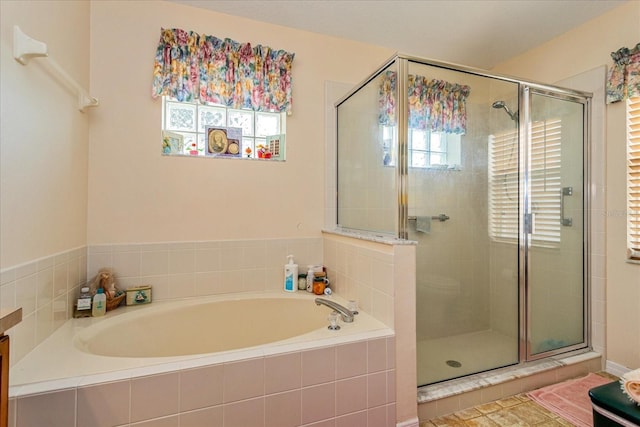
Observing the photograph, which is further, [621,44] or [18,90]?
[621,44]

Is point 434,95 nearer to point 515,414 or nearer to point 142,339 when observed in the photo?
point 515,414

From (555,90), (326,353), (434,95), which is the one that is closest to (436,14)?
(434,95)

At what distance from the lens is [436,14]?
2.09 m

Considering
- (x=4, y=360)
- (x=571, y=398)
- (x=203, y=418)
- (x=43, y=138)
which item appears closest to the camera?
(x=4, y=360)

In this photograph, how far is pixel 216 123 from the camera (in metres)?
2.12

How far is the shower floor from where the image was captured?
1761 mm

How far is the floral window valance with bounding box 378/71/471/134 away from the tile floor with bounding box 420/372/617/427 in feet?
5.30

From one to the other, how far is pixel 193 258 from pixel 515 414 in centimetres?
209

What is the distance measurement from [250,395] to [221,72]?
6.27 feet

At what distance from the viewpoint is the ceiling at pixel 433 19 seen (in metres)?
1.98

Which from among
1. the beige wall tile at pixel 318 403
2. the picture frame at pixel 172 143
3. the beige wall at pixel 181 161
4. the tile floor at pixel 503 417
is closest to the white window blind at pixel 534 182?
the tile floor at pixel 503 417

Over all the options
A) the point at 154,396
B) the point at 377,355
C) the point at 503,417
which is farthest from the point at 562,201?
the point at 154,396

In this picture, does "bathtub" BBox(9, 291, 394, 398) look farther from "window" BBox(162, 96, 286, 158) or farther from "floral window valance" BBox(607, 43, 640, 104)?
"floral window valance" BBox(607, 43, 640, 104)

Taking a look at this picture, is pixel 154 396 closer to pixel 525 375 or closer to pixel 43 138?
pixel 43 138
